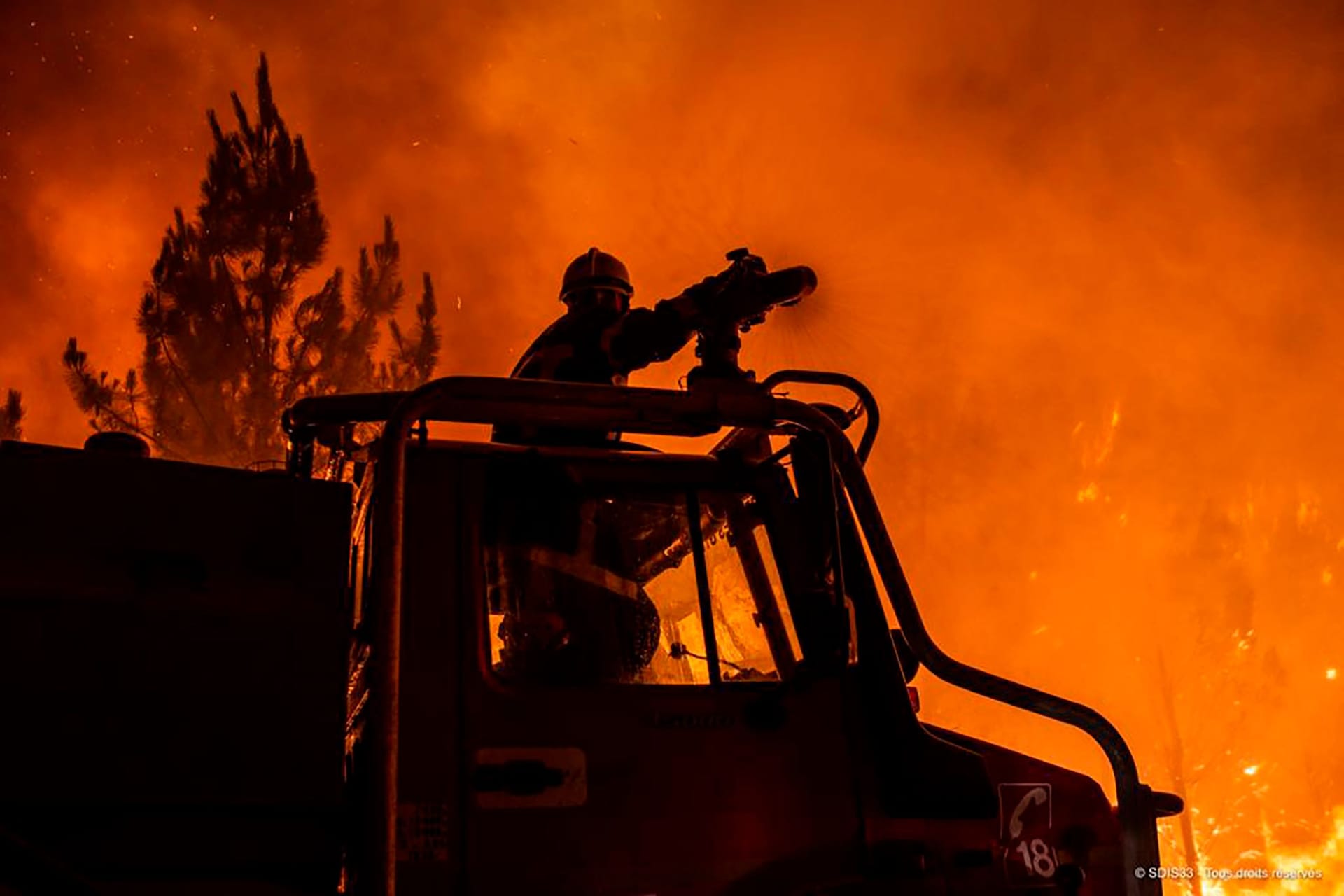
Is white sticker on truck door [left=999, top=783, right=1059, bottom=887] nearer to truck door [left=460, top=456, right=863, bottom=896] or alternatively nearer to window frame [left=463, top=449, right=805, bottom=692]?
truck door [left=460, top=456, right=863, bottom=896]

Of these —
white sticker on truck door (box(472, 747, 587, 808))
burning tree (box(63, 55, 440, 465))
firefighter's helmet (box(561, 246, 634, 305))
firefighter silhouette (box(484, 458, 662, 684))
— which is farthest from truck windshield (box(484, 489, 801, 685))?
burning tree (box(63, 55, 440, 465))

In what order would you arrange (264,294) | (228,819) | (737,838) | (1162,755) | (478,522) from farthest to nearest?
(1162,755) < (264,294) < (478,522) < (737,838) < (228,819)

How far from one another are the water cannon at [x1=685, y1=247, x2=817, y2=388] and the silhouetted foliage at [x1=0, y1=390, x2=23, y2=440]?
927 cm

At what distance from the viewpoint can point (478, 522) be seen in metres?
3.26

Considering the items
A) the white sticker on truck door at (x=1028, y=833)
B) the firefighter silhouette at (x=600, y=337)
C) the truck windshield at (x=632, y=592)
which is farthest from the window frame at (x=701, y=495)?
the white sticker on truck door at (x=1028, y=833)

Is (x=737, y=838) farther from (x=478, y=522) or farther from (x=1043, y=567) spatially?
(x=1043, y=567)

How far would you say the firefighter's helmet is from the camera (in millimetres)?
4684

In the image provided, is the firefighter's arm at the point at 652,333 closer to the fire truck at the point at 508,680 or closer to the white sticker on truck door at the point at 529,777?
the fire truck at the point at 508,680

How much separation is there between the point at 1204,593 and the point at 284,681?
40.2m

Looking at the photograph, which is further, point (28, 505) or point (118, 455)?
point (118, 455)

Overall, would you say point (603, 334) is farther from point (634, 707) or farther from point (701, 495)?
point (634, 707)

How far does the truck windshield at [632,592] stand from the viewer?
3203 mm

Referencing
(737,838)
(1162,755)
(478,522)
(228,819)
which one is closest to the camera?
(228,819)

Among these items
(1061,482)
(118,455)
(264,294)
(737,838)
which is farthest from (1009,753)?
(1061,482)
